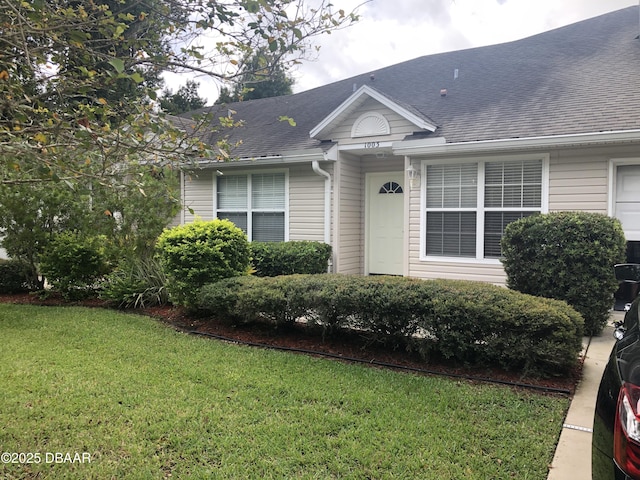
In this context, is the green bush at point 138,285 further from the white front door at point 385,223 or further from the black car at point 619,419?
the black car at point 619,419

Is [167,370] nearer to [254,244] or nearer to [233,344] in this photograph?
[233,344]

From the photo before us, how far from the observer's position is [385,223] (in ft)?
33.9

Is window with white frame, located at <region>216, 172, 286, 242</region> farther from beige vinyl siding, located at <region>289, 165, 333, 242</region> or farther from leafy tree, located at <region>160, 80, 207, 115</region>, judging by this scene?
leafy tree, located at <region>160, 80, 207, 115</region>

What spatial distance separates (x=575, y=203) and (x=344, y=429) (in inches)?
229

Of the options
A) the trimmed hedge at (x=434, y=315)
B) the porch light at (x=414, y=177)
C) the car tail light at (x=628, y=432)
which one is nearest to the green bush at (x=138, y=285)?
the trimmed hedge at (x=434, y=315)

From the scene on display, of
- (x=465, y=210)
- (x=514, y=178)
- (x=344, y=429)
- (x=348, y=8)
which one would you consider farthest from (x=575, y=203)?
(x=344, y=429)

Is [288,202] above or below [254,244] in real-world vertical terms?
above

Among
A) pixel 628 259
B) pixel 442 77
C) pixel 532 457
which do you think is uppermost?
pixel 442 77

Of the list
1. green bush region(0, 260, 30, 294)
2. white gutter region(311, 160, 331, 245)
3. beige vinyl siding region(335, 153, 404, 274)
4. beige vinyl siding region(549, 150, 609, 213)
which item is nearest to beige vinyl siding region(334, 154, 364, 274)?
beige vinyl siding region(335, 153, 404, 274)

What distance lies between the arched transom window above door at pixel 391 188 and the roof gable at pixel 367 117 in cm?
A: 140

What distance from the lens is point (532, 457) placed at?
3.14 m

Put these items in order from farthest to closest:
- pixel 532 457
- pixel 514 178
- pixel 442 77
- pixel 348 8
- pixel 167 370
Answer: pixel 442 77 → pixel 514 178 → pixel 167 370 → pixel 348 8 → pixel 532 457

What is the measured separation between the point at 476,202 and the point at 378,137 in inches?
91.5

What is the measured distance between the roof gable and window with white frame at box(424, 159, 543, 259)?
89 cm
